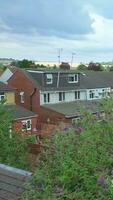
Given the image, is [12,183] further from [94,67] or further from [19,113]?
[94,67]

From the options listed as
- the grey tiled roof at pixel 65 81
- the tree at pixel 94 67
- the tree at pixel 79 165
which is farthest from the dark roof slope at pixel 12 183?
the tree at pixel 94 67

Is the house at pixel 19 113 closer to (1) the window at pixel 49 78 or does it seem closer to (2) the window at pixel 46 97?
(2) the window at pixel 46 97

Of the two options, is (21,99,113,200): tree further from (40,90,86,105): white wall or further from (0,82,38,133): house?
(40,90,86,105): white wall

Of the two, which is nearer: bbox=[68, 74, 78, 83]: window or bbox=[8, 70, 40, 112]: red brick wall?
bbox=[8, 70, 40, 112]: red brick wall

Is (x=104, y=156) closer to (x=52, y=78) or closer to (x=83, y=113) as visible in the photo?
(x=83, y=113)


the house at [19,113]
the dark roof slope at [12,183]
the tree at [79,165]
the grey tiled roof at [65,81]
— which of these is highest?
the tree at [79,165]

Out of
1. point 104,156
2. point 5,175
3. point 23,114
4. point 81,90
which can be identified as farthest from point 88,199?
point 81,90

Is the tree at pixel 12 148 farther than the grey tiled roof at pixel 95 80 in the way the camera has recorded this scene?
No

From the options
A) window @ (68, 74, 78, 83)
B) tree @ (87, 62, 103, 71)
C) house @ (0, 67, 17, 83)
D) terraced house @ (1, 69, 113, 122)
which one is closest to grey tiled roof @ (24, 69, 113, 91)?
terraced house @ (1, 69, 113, 122)
